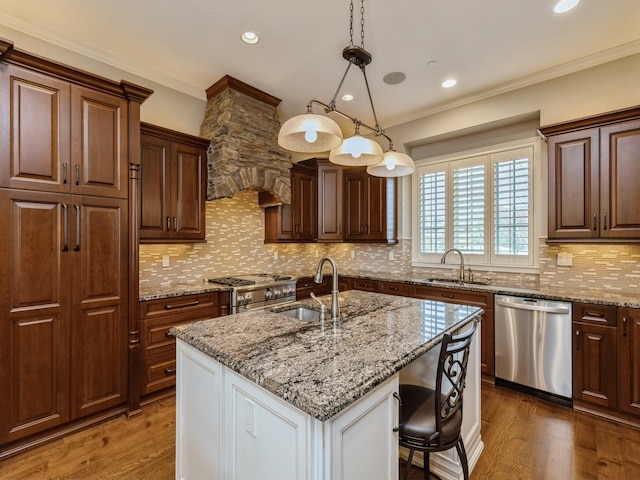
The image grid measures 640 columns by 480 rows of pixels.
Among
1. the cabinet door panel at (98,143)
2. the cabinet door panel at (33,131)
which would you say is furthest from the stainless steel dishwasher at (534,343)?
the cabinet door panel at (33,131)

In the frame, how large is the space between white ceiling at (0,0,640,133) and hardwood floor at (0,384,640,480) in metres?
3.13

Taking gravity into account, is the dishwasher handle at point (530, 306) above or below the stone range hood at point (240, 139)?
below

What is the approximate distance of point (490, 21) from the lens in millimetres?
2402

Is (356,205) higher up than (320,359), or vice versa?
(356,205)

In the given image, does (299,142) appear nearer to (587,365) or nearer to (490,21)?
(490,21)

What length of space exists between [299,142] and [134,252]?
1.64 metres

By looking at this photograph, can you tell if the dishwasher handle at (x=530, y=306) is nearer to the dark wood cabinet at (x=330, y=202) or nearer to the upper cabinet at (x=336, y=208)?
the upper cabinet at (x=336, y=208)

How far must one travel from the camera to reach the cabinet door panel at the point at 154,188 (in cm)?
289

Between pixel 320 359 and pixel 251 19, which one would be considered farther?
pixel 251 19

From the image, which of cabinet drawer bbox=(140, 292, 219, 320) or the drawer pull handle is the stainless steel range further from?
the drawer pull handle

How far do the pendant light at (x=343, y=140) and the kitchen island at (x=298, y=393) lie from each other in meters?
→ 1.04

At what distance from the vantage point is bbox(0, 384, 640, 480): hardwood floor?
1.86m

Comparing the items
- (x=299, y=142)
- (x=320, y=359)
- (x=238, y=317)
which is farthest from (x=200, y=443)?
(x=299, y=142)

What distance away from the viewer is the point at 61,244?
215 cm
